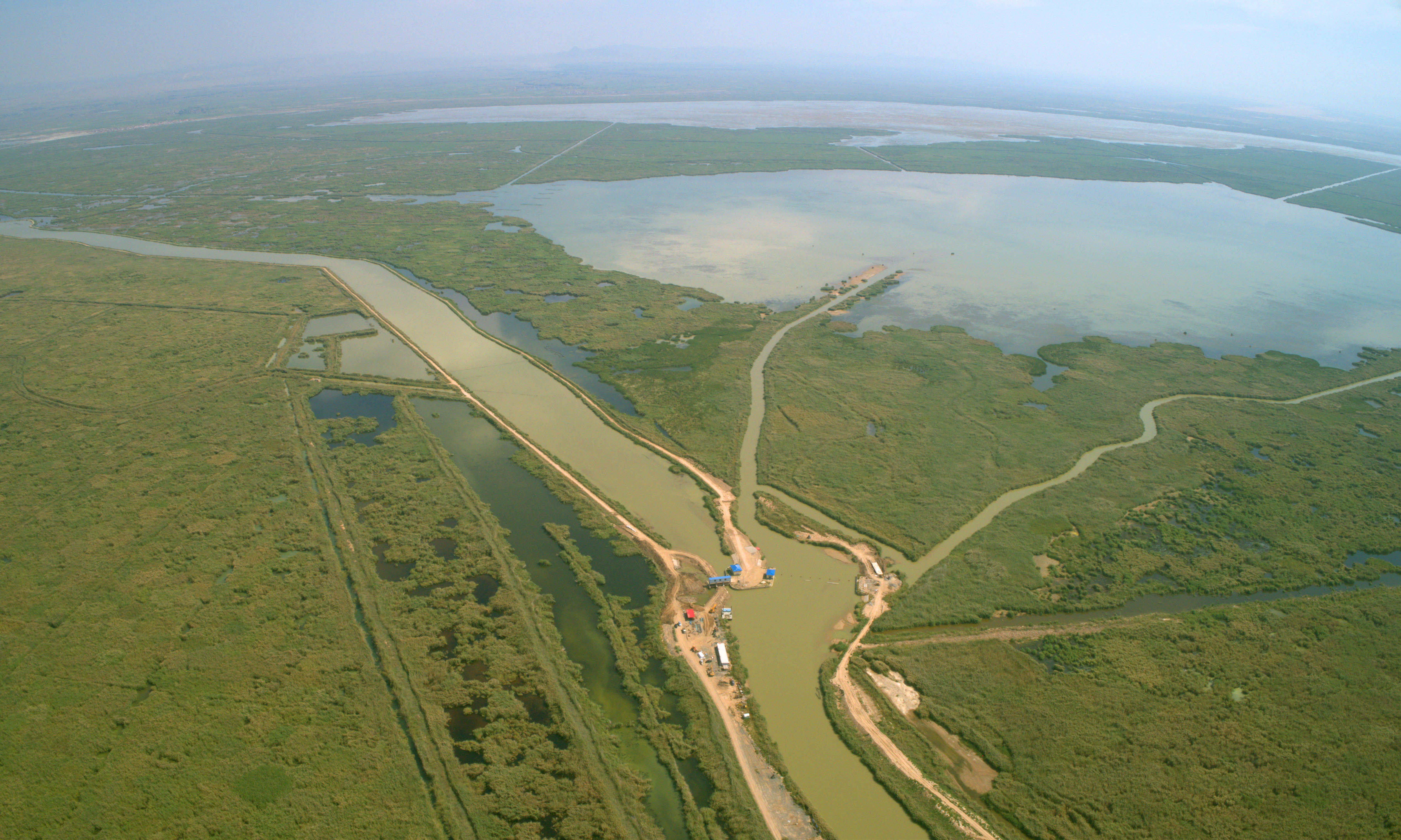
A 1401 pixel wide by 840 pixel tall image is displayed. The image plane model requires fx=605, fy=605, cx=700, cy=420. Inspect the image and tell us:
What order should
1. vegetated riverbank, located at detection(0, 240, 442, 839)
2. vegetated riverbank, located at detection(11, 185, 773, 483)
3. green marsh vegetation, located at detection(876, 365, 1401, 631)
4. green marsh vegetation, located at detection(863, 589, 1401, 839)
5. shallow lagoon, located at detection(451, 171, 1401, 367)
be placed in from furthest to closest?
shallow lagoon, located at detection(451, 171, 1401, 367), vegetated riverbank, located at detection(11, 185, 773, 483), green marsh vegetation, located at detection(876, 365, 1401, 631), green marsh vegetation, located at detection(863, 589, 1401, 839), vegetated riverbank, located at detection(0, 240, 442, 839)

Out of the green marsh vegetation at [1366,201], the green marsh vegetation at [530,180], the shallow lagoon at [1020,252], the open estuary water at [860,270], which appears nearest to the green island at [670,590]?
the green marsh vegetation at [530,180]

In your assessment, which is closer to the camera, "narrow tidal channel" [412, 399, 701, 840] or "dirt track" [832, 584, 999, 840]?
"dirt track" [832, 584, 999, 840]

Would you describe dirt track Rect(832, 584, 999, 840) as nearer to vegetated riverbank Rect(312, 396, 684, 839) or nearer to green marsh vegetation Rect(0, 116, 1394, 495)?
green marsh vegetation Rect(0, 116, 1394, 495)

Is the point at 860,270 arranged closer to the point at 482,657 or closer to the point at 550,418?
the point at 550,418

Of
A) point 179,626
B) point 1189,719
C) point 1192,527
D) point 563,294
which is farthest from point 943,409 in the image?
point 179,626

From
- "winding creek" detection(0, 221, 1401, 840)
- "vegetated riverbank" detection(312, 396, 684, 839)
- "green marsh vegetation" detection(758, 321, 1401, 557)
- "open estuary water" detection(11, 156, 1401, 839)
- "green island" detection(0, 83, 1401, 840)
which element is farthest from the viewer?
"green marsh vegetation" detection(758, 321, 1401, 557)

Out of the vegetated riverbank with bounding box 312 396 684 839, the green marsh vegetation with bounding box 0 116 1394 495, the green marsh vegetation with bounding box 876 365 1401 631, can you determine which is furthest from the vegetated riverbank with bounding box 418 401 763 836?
the green marsh vegetation with bounding box 876 365 1401 631
